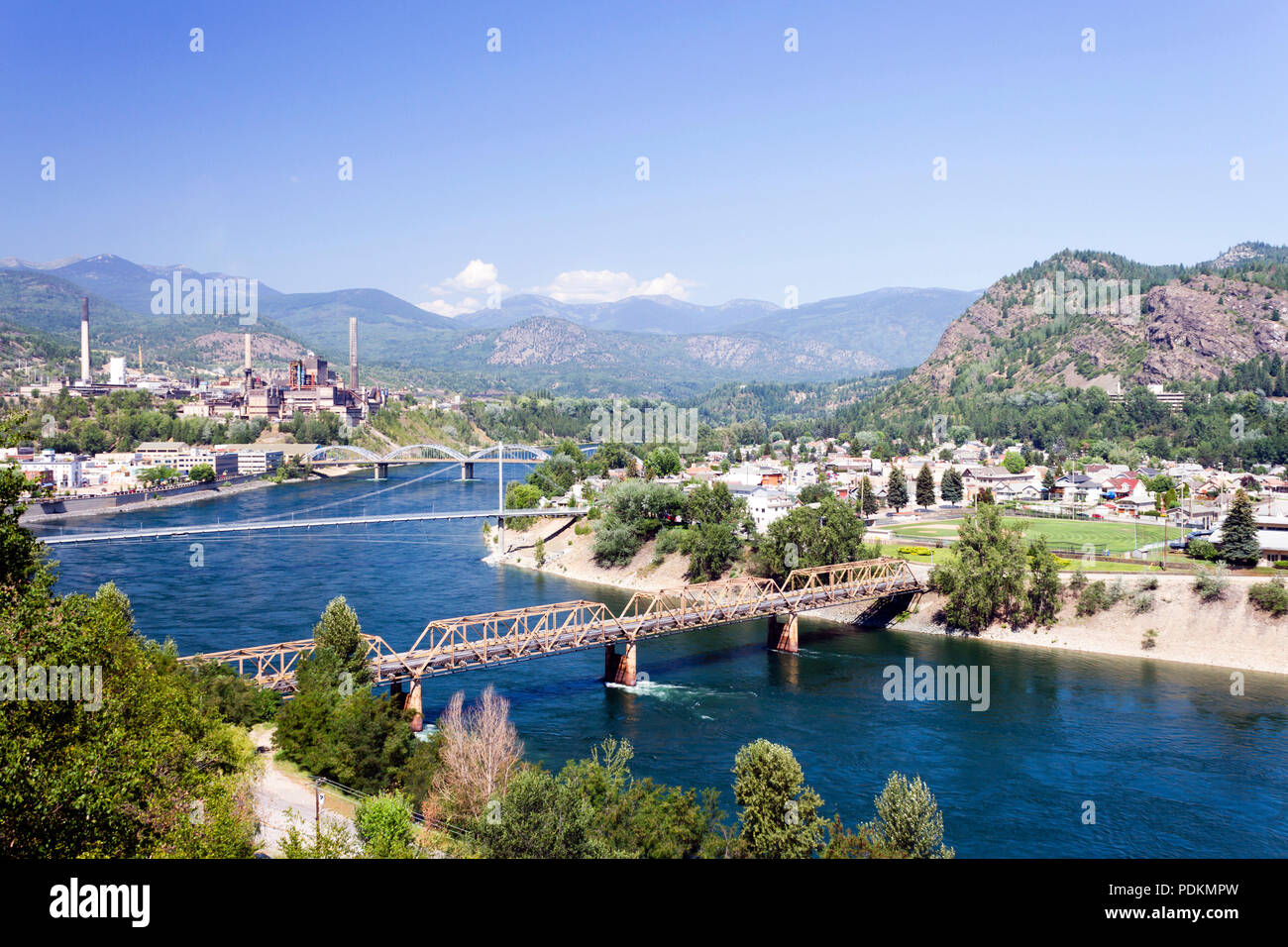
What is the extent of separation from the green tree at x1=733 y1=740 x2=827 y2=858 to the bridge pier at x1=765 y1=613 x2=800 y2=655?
13390 millimetres

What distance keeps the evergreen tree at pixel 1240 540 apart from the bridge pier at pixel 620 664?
64.0 feet

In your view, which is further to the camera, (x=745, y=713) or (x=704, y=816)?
(x=745, y=713)

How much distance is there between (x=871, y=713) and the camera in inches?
771

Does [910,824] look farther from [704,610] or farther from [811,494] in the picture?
[811,494]

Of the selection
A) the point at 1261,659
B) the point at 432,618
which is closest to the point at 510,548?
the point at 432,618

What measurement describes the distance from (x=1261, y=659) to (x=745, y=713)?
13.7 meters

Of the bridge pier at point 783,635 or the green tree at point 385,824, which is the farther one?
the bridge pier at point 783,635

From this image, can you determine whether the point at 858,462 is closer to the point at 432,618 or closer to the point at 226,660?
the point at 432,618

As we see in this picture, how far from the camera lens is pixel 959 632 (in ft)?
89.1

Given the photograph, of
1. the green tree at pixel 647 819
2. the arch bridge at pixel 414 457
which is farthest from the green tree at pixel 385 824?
the arch bridge at pixel 414 457

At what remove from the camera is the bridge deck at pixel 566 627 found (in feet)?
60.5

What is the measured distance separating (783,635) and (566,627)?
661 centimetres

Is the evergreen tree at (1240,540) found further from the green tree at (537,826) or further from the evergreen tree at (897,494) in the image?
the green tree at (537,826)

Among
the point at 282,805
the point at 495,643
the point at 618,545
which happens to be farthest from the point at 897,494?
the point at 282,805
